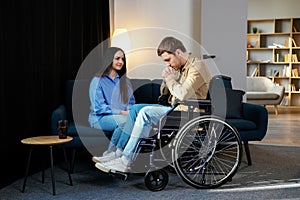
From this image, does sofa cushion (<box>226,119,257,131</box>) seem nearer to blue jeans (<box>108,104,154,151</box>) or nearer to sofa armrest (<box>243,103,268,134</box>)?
sofa armrest (<box>243,103,268,134</box>)

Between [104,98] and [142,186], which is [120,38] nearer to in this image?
[104,98]

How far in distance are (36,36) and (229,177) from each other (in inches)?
74.9

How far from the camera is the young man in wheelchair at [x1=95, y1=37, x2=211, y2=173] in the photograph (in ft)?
8.82

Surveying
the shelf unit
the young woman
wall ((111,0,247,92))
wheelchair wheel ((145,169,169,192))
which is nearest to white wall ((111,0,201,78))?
wall ((111,0,247,92))

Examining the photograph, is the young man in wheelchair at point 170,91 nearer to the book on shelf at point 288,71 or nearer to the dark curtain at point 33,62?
the dark curtain at point 33,62

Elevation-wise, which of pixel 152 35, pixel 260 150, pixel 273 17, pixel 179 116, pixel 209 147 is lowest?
pixel 260 150

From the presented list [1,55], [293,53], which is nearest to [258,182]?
[1,55]

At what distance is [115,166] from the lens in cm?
267

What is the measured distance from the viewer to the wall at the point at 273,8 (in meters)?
8.46

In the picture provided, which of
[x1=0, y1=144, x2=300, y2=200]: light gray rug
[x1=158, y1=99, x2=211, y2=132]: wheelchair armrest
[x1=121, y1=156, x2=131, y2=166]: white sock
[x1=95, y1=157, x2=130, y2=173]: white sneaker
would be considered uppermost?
[x1=158, y1=99, x2=211, y2=132]: wheelchair armrest

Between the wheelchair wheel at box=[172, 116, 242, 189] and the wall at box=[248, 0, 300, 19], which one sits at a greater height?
the wall at box=[248, 0, 300, 19]

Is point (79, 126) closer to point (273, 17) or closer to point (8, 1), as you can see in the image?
point (8, 1)

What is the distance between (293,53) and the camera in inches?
338

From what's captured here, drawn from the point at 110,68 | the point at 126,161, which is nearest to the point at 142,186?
the point at 126,161
